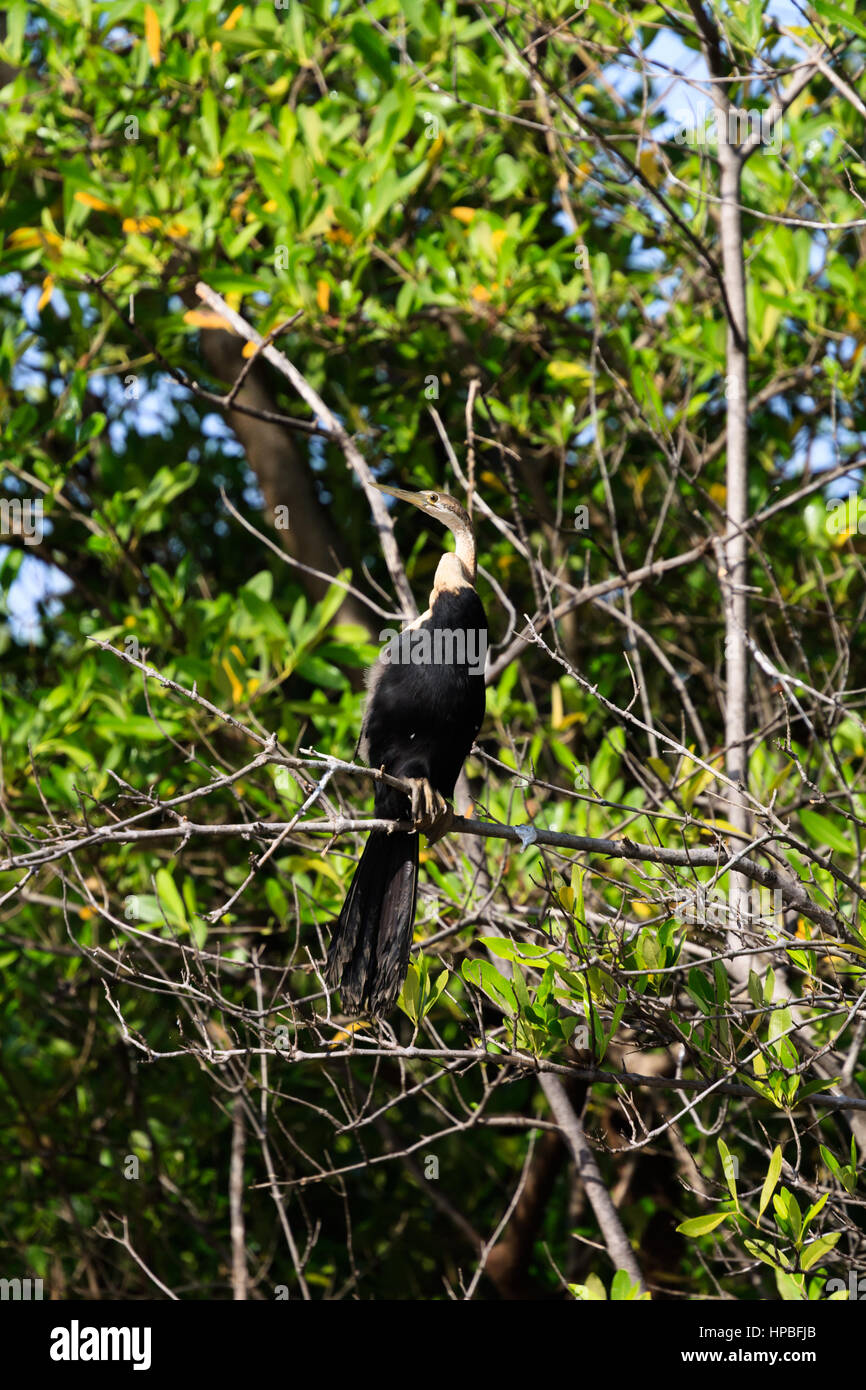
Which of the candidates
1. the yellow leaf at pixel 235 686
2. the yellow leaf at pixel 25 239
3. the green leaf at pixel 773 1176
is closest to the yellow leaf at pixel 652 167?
the yellow leaf at pixel 25 239

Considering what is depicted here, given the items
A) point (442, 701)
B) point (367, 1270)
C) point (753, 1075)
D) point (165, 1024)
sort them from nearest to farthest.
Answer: point (753, 1075), point (442, 701), point (367, 1270), point (165, 1024)

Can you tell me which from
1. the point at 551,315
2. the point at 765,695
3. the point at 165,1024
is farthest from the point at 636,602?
the point at 165,1024

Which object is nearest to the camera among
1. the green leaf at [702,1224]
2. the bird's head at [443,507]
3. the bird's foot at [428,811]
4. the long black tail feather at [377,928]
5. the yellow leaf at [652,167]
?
the green leaf at [702,1224]

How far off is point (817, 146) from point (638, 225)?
2.30ft

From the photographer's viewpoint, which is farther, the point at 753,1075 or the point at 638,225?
the point at 638,225

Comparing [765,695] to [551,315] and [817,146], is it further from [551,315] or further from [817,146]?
[817,146]

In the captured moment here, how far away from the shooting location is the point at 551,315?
166 inches

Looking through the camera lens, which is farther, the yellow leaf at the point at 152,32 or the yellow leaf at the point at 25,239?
the yellow leaf at the point at 152,32

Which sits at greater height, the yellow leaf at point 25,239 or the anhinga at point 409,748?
the yellow leaf at point 25,239

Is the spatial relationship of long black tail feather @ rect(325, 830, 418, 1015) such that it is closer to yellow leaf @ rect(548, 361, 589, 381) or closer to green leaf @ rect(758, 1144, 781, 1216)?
green leaf @ rect(758, 1144, 781, 1216)

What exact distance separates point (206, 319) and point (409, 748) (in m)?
1.46

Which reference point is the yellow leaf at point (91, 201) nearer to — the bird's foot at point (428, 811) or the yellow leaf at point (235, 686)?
the yellow leaf at point (235, 686)

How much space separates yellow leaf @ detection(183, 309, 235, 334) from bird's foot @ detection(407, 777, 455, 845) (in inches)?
59.3

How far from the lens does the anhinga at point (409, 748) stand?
8.47 feet
